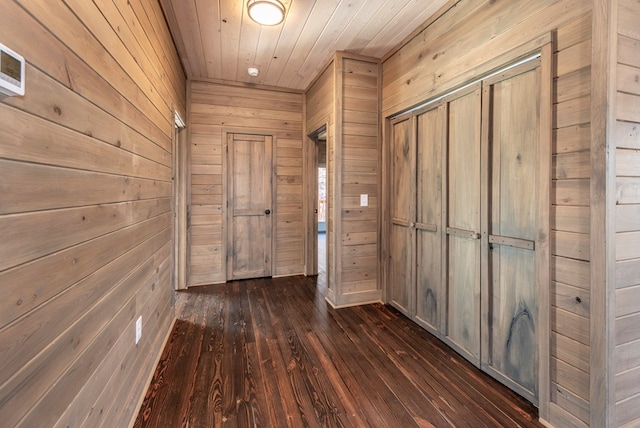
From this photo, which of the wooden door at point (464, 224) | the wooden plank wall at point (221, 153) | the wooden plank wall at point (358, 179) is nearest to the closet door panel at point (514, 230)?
the wooden door at point (464, 224)

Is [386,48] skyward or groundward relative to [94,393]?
skyward

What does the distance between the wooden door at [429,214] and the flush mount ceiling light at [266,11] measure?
1425 millimetres

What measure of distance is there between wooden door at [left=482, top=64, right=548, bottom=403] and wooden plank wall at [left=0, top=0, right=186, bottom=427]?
2.14m

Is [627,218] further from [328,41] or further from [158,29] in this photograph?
[158,29]

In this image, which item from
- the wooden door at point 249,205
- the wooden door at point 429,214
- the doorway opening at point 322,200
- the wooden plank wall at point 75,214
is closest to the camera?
the wooden plank wall at point 75,214

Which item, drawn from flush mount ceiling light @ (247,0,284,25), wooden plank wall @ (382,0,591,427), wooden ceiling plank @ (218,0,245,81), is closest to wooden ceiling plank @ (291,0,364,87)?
flush mount ceiling light @ (247,0,284,25)

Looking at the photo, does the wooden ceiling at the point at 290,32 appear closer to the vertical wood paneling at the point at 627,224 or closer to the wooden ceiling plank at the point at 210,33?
the wooden ceiling plank at the point at 210,33

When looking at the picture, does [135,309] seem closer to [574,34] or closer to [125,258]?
[125,258]

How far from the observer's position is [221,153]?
12.7ft

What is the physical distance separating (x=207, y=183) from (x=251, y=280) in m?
1.46

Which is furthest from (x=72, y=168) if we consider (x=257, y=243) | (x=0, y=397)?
(x=257, y=243)

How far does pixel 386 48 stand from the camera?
9.66ft

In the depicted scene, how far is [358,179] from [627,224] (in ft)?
6.90

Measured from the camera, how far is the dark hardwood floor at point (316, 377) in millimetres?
1605
